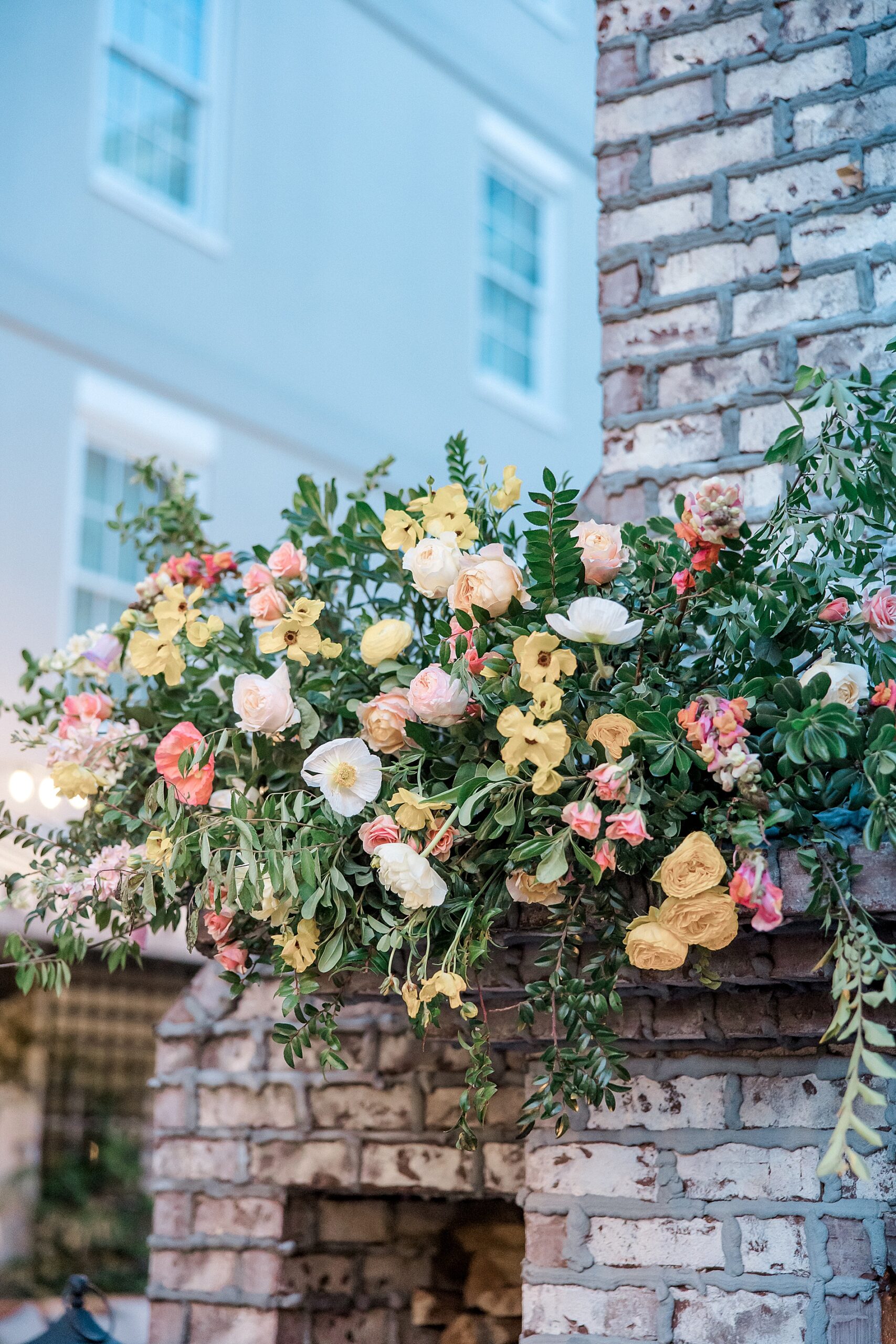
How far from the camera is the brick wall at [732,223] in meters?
2.48

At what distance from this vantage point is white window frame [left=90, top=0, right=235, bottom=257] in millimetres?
6441

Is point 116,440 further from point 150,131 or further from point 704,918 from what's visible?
point 704,918

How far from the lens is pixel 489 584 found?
191 cm

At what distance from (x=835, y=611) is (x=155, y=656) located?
104 cm

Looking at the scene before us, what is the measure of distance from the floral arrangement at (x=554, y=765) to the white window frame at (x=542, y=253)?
21.0 feet

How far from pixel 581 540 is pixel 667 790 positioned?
379 mm

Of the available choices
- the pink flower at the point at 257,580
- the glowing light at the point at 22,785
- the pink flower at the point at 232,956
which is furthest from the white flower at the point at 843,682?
the glowing light at the point at 22,785

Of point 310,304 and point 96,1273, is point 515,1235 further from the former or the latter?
point 310,304

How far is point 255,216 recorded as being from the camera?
6977 mm

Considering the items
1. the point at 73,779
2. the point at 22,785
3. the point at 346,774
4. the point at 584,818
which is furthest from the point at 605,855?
the point at 22,785

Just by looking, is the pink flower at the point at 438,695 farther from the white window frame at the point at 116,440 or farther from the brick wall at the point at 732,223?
the white window frame at the point at 116,440

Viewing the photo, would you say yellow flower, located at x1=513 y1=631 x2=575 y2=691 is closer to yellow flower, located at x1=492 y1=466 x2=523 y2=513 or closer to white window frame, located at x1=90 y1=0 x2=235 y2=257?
yellow flower, located at x1=492 y1=466 x2=523 y2=513

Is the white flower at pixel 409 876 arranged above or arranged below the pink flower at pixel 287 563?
below

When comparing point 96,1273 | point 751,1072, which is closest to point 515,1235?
point 751,1072
